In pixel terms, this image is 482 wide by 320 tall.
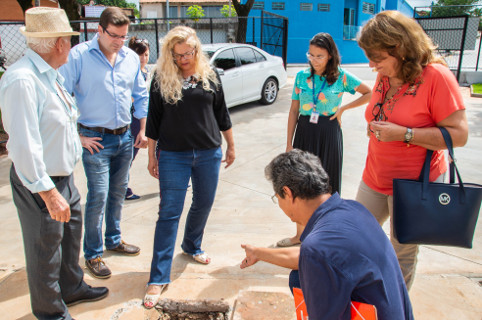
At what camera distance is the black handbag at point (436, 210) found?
79.4 inches

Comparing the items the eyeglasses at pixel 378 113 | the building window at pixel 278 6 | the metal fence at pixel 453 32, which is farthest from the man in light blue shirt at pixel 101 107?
the building window at pixel 278 6

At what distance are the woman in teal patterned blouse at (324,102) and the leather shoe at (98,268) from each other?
5.97 feet

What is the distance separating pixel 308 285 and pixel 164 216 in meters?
1.65

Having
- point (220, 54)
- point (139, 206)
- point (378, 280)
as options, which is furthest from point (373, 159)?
point (220, 54)

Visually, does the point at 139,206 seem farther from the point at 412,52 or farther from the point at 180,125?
the point at 412,52

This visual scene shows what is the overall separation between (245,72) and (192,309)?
22.6 feet

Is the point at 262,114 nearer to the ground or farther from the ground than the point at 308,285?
nearer to the ground

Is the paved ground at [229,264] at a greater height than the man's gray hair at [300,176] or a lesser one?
lesser

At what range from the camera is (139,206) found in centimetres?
451

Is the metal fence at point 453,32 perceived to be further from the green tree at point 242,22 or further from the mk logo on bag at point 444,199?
the mk logo on bag at point 444,199

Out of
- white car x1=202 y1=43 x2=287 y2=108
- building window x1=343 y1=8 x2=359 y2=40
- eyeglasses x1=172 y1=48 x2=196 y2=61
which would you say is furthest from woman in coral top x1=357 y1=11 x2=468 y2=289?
building window x1=343 y1=8 x2=359 y2=40

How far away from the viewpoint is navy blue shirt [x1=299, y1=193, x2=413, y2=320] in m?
1.31

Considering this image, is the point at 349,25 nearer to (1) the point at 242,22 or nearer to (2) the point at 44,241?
(1) the point at 242,22

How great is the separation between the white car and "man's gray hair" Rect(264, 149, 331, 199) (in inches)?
256
